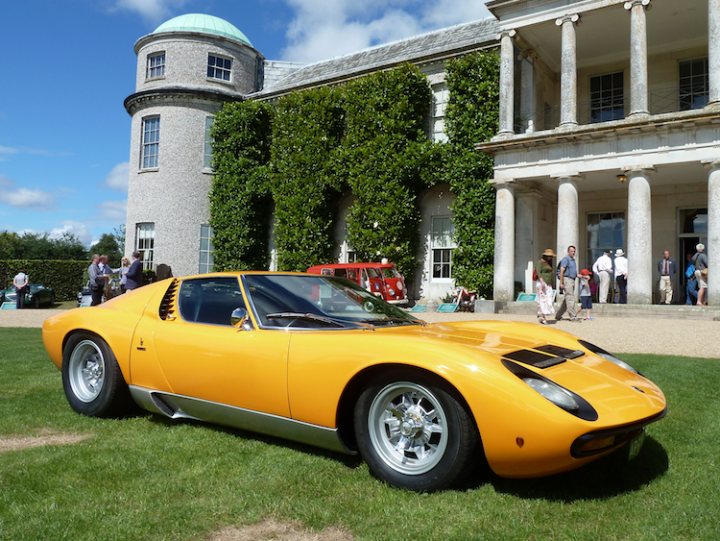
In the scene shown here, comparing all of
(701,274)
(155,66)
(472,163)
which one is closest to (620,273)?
(701,274)

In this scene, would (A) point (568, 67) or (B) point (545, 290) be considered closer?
(B) point (545, 290)

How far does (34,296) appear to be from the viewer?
2403 centimetres

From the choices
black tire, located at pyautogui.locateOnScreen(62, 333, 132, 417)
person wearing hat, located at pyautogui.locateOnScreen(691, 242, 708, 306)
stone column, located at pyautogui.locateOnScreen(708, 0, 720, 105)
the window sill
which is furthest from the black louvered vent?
the window sill

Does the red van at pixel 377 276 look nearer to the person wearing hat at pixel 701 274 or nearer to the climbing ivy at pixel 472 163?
the climbing ivy at pixel 472 163

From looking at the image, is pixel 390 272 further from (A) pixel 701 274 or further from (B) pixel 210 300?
(B) pixel 210 300

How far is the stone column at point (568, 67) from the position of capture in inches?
627

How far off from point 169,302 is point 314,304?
1199 mm

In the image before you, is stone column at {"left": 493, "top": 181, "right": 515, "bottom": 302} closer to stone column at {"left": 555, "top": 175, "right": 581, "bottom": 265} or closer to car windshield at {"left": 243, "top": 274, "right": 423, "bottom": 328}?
stone column at {"left": 555, "top": 175, "right": 581, "bottom": 265}

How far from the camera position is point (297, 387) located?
122 inches

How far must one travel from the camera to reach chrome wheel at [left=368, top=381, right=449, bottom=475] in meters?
2.70

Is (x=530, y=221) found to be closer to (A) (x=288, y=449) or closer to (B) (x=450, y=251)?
(B) (x=450, y=251)

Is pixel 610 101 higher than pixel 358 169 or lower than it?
higher

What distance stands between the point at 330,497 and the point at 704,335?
9.39m

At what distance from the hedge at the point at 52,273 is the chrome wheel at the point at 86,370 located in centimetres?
2604
